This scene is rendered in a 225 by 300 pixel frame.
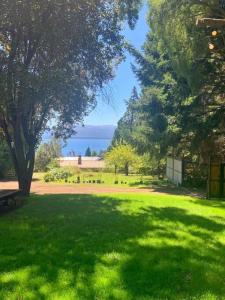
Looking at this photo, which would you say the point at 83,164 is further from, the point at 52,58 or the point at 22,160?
the point at 52,58

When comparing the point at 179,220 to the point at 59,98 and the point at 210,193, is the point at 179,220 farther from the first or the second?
the point at 210,193

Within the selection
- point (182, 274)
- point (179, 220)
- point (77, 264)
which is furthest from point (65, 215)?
point (182, 274)

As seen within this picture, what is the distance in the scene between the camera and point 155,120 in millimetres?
27281

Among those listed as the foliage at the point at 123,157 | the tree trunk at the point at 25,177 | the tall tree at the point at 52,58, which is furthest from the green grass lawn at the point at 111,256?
the foliage at the point at 123,157

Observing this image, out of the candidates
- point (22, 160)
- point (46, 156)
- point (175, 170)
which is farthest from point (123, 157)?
point (22, 160)

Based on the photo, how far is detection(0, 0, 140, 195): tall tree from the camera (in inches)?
494

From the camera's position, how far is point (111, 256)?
6.29 metres

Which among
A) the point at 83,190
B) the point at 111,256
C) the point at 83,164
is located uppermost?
the point at 83,164

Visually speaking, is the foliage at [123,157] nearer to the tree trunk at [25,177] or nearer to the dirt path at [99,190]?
the dirt path at [99,190]

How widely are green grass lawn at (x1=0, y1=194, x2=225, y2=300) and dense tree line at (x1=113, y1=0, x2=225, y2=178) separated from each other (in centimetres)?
579

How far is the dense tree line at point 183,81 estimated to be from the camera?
1702cm

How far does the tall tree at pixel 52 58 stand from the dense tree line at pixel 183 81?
2.14m

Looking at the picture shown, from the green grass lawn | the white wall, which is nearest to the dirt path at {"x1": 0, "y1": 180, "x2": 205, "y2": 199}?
the white wall

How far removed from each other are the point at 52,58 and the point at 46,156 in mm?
39315
